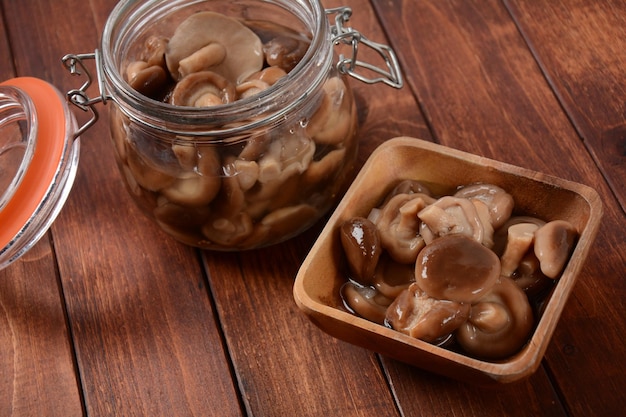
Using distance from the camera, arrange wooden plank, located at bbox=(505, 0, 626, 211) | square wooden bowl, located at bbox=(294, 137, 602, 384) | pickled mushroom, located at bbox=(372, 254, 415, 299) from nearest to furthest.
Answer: square wooden bowl, located at bbox=(294, 137, 602, 384), pickled mushroom, located at bbox=(372, 254, 415, 299), wooden plank, located at bbox=(505, 0, 626, 211)

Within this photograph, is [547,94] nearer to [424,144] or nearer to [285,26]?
[424,144]

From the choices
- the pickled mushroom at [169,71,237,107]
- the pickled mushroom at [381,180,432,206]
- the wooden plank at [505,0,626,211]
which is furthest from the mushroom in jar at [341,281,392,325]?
the wooden plank at [505,0,626,211]

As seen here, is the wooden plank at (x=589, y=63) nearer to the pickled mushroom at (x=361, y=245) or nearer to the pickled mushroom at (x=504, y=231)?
the pickled mushroom at (x=504, y=231)

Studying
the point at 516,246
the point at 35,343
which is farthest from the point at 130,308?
the point at 516,246

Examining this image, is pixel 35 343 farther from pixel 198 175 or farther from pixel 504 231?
pixel 504 231

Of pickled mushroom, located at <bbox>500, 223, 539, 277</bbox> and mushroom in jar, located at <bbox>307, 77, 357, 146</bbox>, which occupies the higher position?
mushroom in jar, located at <bbox>307, 77, 357, 146</bbox>

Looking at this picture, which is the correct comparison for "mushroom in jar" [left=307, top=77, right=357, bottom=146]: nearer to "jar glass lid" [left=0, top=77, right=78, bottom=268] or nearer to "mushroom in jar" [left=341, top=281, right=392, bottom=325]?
"mushroom in jar" [left=341, top=281, right=392, bottom=325]

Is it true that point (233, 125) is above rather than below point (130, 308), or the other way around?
above
